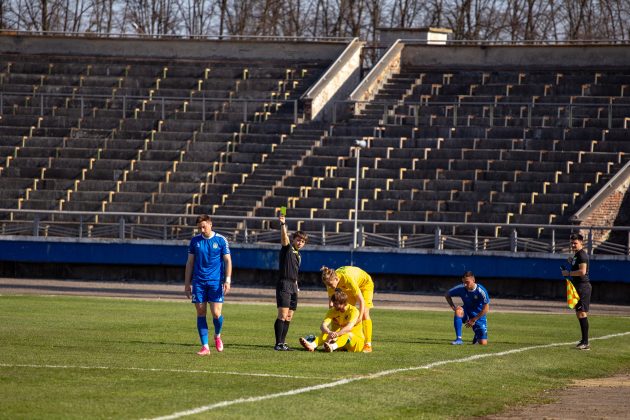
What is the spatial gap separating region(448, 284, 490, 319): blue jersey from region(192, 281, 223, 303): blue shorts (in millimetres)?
4478

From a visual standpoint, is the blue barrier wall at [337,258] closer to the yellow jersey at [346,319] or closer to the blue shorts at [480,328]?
the blue shorts at [480,328]

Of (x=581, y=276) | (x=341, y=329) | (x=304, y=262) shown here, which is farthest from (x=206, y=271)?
(x=304, y=262)

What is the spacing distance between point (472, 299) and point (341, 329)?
3.20m

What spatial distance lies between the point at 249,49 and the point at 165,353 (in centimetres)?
3654

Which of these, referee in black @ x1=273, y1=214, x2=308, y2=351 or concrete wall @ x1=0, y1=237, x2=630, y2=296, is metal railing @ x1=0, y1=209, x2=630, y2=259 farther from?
referee in black @ x1=273, y1=214, x2=308, y2=351

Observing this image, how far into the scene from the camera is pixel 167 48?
53.2 m

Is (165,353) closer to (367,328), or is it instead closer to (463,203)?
(367,328)

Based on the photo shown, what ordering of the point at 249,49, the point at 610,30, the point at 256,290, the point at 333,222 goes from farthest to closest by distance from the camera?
the point at 610,30, the point at 249,49, the point at 333,222, the point at 256,290

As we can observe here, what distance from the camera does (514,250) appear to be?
36500 mm

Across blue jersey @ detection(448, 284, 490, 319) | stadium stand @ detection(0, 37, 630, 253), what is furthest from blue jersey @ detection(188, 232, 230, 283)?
stadium stand @ detection(0, 37, 630, 253)

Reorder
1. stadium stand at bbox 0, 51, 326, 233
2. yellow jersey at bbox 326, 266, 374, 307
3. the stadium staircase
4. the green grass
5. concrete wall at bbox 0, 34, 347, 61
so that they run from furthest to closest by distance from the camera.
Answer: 1. concrete wall at bbox 0, 34, 347, 61
2. stadium stand at bbox 0, 51, 326, 233
3. the stadium staircase
4. yellow jersey at bbox 326, 266, 374, 307
5. the green grass

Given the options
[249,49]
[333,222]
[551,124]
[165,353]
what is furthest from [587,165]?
[165,353]

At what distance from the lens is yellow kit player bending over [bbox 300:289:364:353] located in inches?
711

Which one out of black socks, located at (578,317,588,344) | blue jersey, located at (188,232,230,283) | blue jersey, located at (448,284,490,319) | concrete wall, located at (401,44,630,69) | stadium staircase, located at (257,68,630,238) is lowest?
black socks, located at (578,317,588,344)
